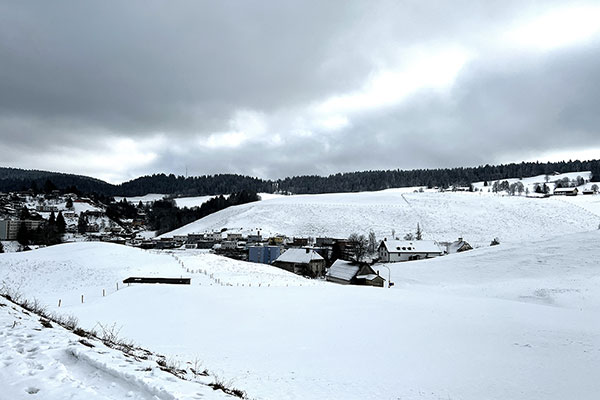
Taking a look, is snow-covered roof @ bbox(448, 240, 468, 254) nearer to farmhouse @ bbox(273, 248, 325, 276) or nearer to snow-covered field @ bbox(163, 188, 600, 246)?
snow-covered field @ bbox(163, 188, 600, 246)

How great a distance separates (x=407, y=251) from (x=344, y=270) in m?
28.6

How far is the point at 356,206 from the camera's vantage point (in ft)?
402

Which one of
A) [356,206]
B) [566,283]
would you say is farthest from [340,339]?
[356,206]

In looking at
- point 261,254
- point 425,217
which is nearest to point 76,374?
point 261,254

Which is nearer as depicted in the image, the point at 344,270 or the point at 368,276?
the point at 368,276

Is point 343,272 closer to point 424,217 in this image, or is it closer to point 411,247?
point 411,247

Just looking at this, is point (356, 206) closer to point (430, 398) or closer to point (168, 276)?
point (168, 276)

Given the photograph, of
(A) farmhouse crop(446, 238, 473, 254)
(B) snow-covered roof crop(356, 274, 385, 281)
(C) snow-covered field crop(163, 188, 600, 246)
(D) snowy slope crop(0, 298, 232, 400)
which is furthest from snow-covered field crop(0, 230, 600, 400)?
(C) snow-covered field crop(163, 188, 600, 246)

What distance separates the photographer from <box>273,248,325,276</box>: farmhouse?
5450 centimetres

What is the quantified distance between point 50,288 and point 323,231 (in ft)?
264

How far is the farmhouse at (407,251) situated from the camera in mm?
71312

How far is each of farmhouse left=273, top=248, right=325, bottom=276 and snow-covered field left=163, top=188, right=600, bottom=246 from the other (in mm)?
42077

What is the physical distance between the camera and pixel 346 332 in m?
15.6

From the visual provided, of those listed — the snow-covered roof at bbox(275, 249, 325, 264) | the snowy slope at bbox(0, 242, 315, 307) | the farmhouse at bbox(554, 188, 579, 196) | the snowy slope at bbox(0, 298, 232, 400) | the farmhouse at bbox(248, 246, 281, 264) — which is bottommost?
the farmhouse at bbox(248, 246, 281, 264)
